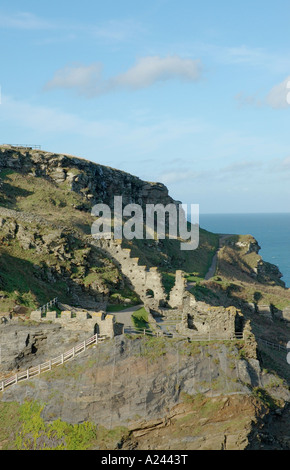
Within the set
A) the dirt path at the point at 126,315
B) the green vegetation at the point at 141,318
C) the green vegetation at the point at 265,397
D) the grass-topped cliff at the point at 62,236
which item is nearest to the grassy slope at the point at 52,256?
the grass-topped cliff at the point at 62,236

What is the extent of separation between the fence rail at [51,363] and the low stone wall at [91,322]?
1.74 ft

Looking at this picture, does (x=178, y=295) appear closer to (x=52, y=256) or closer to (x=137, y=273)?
(x=137, y=273)

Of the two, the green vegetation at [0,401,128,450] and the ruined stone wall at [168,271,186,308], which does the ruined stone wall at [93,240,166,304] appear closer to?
the ruined stone wall at [168,271,186,308]

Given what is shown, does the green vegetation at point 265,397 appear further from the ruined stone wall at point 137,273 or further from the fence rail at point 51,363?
the ruined stone wall at point 137,273

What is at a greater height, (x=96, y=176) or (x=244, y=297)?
(x=96, y=176)

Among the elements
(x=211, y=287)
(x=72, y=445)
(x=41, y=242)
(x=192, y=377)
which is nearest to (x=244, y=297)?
(x=211, y=287)

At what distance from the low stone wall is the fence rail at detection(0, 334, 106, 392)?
0.53m

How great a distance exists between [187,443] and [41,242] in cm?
2504

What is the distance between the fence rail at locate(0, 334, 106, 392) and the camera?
29.8 m

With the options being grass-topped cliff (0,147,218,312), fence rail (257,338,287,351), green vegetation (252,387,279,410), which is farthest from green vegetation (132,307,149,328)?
Answer: fence rail (257,338,287,351)

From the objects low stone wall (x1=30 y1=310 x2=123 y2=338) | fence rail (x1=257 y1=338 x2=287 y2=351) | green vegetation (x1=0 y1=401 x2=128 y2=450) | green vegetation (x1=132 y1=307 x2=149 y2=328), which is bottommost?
green vegetation (x1=0 y1=401 x2=128 y2=450)

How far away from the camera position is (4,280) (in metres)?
36.5

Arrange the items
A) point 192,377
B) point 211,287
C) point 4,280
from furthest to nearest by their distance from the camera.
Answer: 1. point 211,287
2. point 4,280
3. point 192,377
